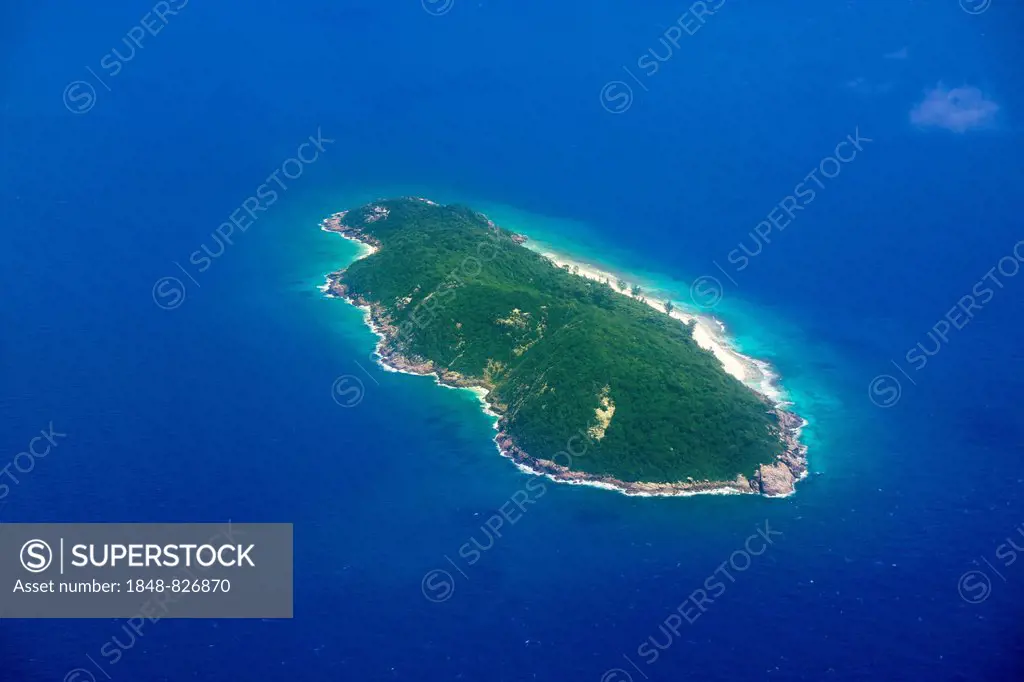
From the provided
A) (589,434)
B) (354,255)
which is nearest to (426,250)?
(354,255)

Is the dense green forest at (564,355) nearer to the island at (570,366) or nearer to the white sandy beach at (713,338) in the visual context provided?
the island at (570,366)

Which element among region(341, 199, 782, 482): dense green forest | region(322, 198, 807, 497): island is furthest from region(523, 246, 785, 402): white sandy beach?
region(341, 199, 782, 482): dense green forest

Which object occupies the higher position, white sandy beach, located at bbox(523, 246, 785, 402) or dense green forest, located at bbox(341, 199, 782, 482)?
white sandy beach, located at bbox(523, 246, 785, 402)

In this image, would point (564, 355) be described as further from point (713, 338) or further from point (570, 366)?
point (713, 338)

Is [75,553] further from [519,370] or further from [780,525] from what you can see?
[780,525]

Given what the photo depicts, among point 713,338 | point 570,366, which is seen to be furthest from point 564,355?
Result: point 713,338

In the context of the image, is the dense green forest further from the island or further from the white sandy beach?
the white sandy beach
